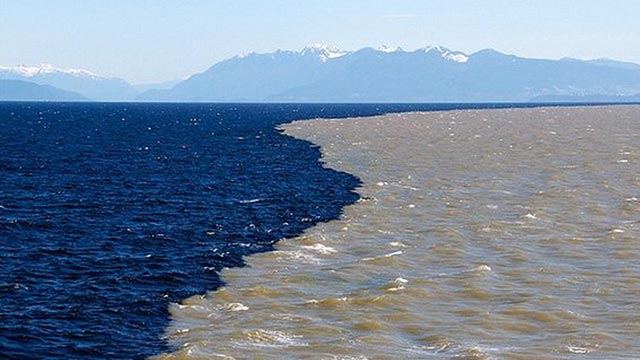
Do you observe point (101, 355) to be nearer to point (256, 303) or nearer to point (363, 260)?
point (256, 303)

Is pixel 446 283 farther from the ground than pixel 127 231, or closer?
farther from the ground

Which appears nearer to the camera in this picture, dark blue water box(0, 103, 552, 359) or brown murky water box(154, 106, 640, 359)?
brown murky water box(154, 106, 640, 359)

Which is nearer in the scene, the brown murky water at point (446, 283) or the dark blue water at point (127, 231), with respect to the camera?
the brown murky water at point (446, 283)

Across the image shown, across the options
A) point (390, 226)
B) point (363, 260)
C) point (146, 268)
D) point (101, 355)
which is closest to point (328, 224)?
point (390, 226)

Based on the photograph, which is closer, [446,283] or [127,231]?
[446,283]
